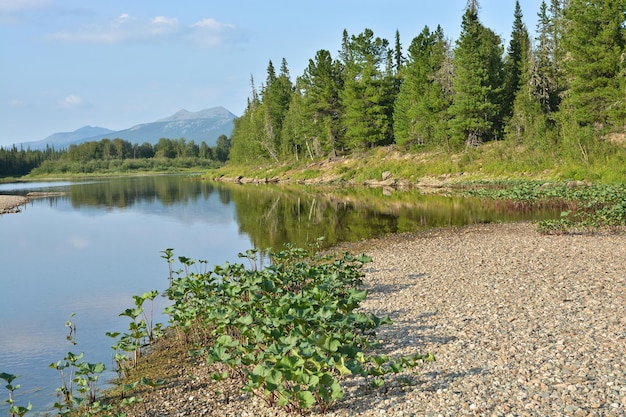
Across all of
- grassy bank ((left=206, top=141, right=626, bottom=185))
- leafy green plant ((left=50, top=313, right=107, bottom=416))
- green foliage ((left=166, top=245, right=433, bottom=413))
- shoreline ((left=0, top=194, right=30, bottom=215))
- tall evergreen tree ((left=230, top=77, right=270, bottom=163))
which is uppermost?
tall evergreen tree ((left=230, top=77, right=270, bottom=163))

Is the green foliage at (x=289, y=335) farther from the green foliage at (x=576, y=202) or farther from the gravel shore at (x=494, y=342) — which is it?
the green foliage at (x=576, y=202)

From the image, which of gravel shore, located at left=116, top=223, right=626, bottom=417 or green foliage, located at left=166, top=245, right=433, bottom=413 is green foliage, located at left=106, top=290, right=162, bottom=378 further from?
gravel shore, located at left=116, top=223, right=626, bottom=417

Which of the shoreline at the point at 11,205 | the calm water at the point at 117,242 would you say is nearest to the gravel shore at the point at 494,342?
the calm water at the point at 117,242

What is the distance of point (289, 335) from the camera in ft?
27.5

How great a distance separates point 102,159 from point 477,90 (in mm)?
162741

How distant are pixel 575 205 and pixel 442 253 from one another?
13398mm

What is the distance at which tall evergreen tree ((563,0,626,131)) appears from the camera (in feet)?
126

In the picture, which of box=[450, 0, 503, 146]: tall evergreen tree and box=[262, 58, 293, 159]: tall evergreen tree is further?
box=[262, 58, 293, 159]: tall evergreen tree

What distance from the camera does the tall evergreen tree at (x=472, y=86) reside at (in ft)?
167

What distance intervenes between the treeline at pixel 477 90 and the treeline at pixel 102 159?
9785 cm

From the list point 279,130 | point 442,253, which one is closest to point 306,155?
point 279,130

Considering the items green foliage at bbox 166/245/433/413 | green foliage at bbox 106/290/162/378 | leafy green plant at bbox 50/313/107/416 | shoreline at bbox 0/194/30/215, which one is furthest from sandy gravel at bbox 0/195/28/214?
leafy green plant at bbox 50/313/107/416

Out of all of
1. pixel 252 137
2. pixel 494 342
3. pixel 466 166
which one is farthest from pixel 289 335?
pixel 252 137

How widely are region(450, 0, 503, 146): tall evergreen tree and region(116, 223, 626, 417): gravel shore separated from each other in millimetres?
37668
